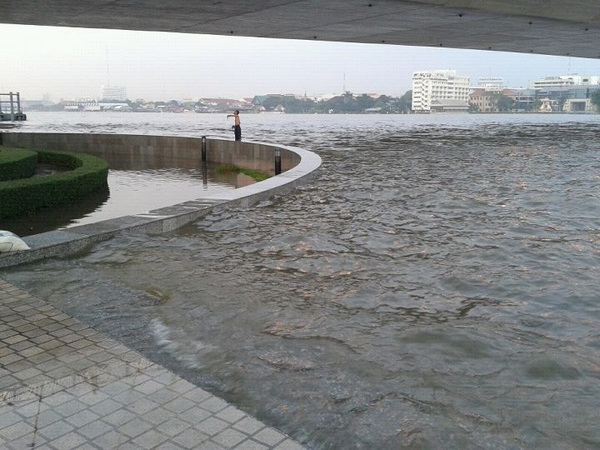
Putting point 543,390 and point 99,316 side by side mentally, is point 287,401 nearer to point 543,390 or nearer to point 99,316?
point 543,390

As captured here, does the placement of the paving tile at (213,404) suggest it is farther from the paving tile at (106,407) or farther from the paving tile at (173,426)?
the paving tile at (106,407)

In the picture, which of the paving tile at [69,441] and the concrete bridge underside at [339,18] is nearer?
the paving tile at [69,441]

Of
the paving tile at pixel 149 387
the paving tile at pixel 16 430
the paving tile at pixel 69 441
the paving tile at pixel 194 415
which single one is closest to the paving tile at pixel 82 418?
the paving tile at pixel 69 441

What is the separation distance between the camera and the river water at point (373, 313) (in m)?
3.78

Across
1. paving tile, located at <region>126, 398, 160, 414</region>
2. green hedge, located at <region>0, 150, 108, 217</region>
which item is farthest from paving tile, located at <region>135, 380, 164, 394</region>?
green hedge, located at <region>0, 150, 108, 217</region>

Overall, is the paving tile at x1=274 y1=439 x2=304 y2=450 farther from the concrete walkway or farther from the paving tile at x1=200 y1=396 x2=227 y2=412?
the paving tile at x1=200 y1=396 x2=227 y2=412

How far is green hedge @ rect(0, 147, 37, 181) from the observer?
1470 centimetres

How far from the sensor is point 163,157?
24688mm

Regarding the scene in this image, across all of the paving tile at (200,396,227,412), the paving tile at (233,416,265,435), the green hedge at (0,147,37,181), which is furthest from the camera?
the green hedge at (0,147,37,181)

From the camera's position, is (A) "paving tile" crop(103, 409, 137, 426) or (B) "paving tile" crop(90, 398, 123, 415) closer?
(A) "paving tile" crop(103, 409, 137, 426)

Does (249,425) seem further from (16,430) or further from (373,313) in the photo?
(373,313)

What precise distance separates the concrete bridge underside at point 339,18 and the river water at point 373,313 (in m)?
20.9

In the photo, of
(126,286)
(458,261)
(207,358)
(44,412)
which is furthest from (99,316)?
(458,261)

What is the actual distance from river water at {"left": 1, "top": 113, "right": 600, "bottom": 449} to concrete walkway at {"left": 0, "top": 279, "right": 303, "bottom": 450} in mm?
253
